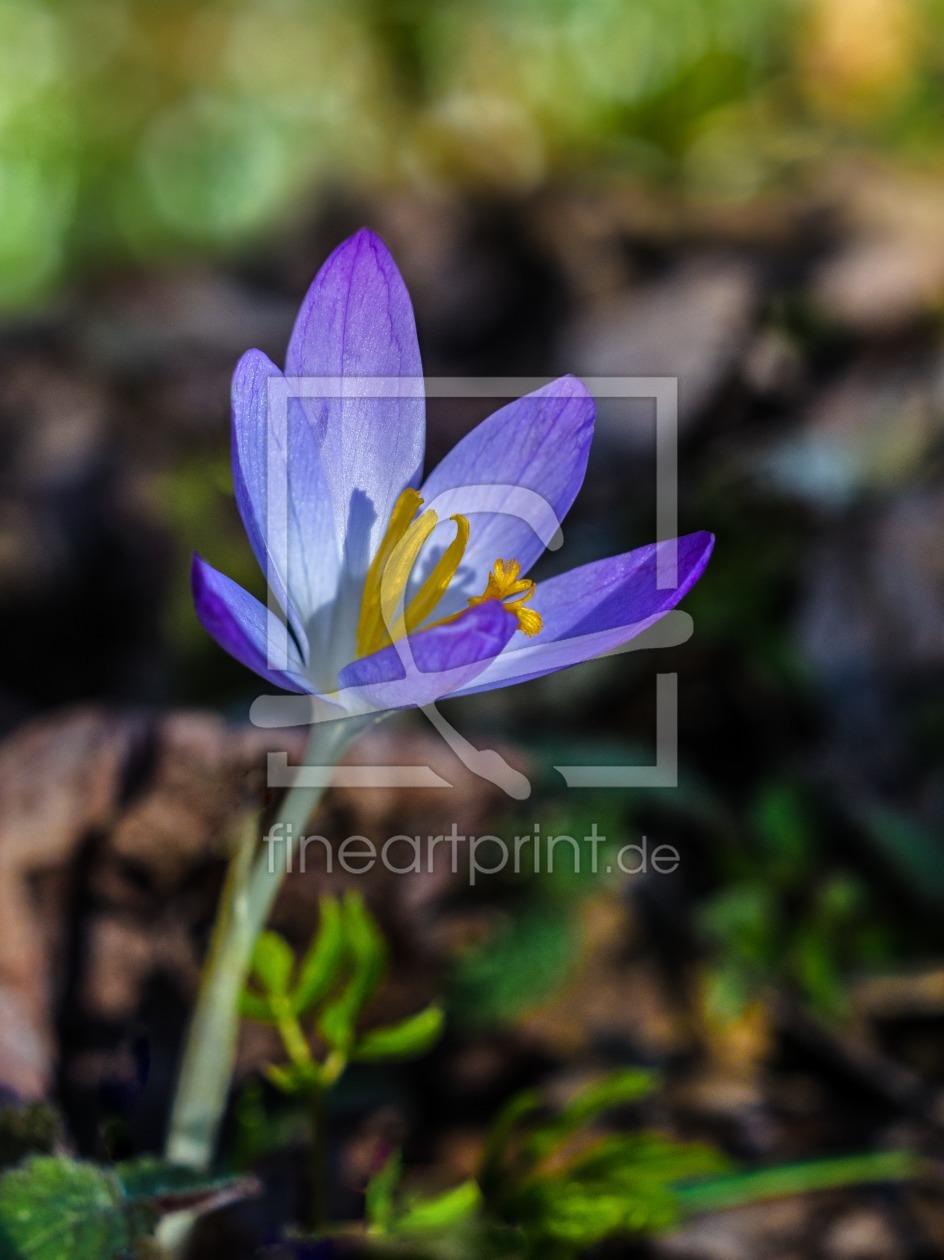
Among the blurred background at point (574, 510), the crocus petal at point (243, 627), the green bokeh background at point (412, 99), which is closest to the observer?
the crocus petal at point (243, 627)

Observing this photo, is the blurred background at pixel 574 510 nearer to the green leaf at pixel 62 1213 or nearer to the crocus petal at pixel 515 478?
the green leaf at pixel 62 1213

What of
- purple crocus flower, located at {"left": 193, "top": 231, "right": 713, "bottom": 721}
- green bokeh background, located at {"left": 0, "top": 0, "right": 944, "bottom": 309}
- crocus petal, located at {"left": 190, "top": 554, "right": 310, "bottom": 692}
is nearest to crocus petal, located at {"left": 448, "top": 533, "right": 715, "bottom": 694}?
purple crocus flower, located at {"left": 193, "top": 231, "right": 713, "bottom": 721}

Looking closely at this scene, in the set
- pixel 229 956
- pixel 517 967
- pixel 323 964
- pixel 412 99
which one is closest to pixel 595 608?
pixel 229 956

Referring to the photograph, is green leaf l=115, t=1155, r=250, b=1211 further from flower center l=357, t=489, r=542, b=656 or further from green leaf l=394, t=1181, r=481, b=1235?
flower center l=357, t=489, r=542, b=656

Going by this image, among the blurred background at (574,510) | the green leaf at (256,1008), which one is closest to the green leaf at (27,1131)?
the blurred background at (574,510)

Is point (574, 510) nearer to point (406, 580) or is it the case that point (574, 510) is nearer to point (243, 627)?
point (406, 580)
